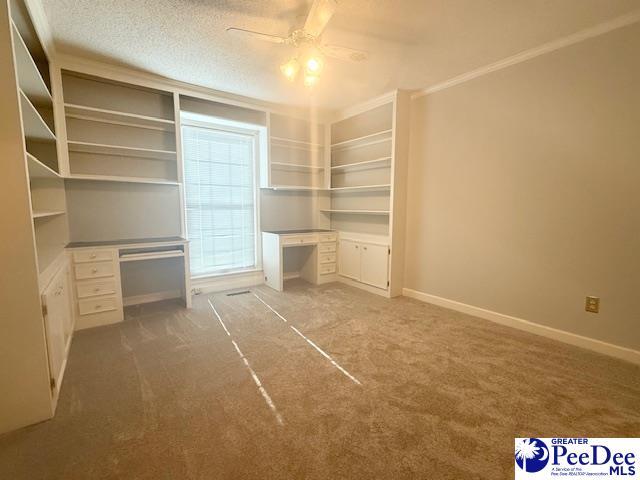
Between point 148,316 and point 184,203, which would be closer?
point 148,316

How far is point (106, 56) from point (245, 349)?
3.09m

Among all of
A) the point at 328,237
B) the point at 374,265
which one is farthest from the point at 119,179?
the point at 374,265

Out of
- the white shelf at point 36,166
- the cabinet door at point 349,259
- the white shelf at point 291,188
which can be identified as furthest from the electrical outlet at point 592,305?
the white shelf at point 36,166

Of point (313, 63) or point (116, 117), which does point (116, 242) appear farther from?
point (313, 63)

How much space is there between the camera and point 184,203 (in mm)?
3590

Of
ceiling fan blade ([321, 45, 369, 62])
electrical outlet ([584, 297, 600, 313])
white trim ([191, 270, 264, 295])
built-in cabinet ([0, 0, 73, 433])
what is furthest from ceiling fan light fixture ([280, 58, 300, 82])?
electrical outlet ([584, 297, 600, 313])

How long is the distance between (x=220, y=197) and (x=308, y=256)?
1605mm

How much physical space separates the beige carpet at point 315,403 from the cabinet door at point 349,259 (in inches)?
56.6

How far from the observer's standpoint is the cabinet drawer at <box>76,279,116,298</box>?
2.70m

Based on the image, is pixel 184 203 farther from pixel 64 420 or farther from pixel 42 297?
pixel 64 420

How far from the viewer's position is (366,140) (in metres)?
4.14

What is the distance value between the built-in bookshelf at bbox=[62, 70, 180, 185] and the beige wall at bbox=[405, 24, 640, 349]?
10.5 feet

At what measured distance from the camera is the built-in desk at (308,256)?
4.00 meters

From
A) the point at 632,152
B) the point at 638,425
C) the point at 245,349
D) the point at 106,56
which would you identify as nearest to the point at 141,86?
the point at 106,56
